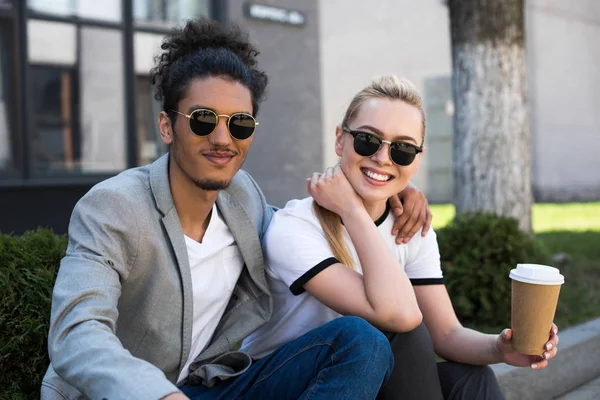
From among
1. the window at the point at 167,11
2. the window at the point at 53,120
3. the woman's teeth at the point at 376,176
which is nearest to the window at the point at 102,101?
the window at the point at 53,120

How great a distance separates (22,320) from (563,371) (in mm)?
2904

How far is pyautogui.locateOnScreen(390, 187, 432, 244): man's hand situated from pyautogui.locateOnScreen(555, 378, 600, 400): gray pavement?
1686mm

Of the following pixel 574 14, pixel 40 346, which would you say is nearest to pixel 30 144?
pixel 40 346

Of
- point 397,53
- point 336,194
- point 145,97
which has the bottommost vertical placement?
point 336,194

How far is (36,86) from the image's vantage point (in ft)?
25.0

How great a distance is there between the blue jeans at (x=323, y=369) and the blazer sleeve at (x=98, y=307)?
56 cm

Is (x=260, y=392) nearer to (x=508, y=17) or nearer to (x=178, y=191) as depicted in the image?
(x=178, y=191)

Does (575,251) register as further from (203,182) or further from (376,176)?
(203,182)

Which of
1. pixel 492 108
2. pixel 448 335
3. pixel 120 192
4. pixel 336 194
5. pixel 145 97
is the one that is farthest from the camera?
pixel 145 97

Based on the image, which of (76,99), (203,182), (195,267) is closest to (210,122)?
(203,182)

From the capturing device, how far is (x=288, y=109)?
8977mm

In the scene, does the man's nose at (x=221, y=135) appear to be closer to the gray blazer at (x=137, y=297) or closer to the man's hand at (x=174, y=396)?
the gray blazer at (x=137, y=297)

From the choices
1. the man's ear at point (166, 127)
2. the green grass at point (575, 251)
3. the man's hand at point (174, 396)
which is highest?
the man's ear at point (166, 127)

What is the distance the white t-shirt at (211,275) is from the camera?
7.72 ft
